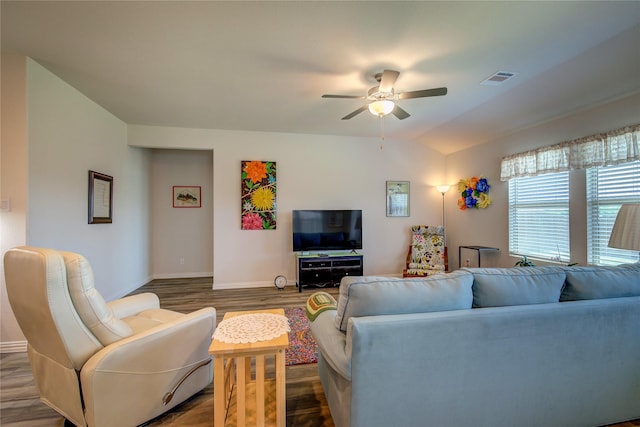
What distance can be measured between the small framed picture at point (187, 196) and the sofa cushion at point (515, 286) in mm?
5190

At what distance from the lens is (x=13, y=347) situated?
2400 mm

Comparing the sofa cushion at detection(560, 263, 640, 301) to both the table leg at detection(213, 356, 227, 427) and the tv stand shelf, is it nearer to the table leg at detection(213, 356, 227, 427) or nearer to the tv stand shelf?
the table leg at detection(213, 356, 227, 427)

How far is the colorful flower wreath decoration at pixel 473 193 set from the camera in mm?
4304

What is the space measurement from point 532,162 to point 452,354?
11.5 feet

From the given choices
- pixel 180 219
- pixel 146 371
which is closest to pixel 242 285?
pixel 180 219

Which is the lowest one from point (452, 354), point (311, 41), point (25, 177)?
point (452, 354)

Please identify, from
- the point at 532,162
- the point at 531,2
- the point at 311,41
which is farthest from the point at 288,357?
the point at 532,162

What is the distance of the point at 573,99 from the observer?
2.88 m

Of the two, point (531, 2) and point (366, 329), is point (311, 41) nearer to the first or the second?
point (531, 2)

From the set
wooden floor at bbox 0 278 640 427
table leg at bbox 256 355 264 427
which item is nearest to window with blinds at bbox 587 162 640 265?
wooden floor at bbox 0 278 640 427

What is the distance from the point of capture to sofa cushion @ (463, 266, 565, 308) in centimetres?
139

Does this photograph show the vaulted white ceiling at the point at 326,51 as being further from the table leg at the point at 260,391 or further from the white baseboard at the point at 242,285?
the white baseboard at the point at 242,285

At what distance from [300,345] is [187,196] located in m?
4.12

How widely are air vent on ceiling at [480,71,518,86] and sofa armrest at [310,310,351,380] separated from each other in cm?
293
